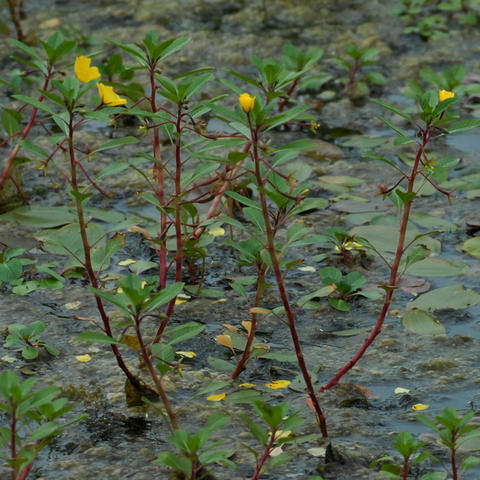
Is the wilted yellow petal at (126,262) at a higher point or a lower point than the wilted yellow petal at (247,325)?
lower

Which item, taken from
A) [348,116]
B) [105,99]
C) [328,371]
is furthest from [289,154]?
[348,116]

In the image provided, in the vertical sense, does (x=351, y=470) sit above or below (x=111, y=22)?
below

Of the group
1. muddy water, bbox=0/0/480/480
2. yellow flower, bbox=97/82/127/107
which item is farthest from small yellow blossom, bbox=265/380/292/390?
yellow flower, bbox=97/82/127/107

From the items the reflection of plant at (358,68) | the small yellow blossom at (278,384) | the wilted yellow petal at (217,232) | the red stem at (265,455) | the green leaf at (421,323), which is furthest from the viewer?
the reflection of plant at (358,68)

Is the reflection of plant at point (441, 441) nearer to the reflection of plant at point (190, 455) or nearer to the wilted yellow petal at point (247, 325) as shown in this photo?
the reflection of plant at point (190, 455)

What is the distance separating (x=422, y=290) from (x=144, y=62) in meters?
1.03

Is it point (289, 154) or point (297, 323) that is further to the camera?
point (297, 323)

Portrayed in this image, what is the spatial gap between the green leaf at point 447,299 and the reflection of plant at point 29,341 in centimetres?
99

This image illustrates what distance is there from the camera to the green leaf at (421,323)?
213 cm

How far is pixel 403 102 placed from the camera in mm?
3676

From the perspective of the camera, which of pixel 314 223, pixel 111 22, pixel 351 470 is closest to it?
pixel 351 470

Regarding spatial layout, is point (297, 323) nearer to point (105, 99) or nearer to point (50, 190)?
point (105, 99)

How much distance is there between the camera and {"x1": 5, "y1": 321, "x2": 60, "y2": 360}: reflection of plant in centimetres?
196

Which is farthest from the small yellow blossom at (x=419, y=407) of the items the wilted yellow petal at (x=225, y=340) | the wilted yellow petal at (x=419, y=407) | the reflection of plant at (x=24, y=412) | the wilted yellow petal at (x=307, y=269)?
the reflection of plant at (x=24, y=412)
